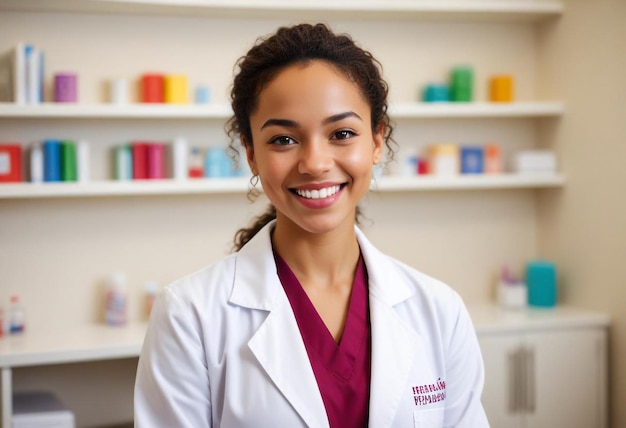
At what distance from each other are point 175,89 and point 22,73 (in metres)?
0.56

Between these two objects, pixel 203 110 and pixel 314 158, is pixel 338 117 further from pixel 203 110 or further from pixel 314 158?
pixel 203 110

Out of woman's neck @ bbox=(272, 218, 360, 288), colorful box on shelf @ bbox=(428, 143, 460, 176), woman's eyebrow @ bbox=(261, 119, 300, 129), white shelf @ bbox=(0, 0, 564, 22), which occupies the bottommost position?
woman's neck @ bbox=(272, 218, 360, 288)

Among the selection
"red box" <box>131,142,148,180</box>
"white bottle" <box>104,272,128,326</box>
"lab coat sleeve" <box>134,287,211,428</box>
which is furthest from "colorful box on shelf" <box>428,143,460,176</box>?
"lab coat sleeve" <box>134,287,211,428</box>

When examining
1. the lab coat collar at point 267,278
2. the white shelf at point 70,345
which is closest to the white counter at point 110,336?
the white shelf at point 70,345

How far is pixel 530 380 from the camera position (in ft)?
10.6

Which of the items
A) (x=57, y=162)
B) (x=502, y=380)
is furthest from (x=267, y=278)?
(x=502, y=380)

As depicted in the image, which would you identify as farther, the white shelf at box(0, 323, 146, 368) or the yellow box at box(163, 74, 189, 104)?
the yellow box at box(163, 74, 189, 104)

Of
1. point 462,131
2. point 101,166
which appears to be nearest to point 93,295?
point 101,166

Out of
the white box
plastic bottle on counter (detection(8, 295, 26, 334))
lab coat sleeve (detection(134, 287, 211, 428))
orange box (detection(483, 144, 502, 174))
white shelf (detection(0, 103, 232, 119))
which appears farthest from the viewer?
orange box (detection(483, 144, 502, 174))

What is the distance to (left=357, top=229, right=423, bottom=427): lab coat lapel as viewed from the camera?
138 centimetres

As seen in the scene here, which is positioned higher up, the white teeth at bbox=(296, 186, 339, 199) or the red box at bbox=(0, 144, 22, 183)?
the red box at bbox=(0, 144, 22, 183)

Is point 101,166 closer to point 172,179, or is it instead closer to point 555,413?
point 172,179

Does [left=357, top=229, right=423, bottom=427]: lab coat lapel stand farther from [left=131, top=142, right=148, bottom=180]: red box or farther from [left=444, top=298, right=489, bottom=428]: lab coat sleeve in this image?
[left=131, top=142, right=148, bottom=180]: red box

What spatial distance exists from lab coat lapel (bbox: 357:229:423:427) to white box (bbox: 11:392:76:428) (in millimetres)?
1646
